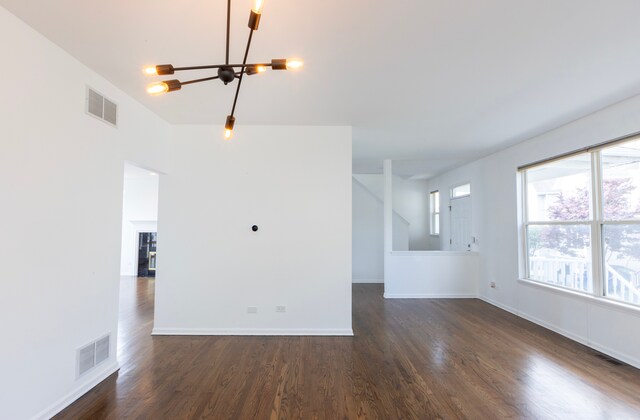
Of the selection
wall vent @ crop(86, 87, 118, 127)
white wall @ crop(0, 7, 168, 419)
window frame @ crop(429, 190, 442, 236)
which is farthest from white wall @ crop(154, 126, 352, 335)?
window frame @ crop(429, 190, 442, 236)

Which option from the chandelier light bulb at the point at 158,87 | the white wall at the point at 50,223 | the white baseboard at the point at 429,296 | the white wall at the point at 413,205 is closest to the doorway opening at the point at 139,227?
the white wall at the point at 50,223

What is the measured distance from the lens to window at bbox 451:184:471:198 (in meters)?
6.71

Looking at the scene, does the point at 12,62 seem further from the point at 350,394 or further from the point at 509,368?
the point at 509,368

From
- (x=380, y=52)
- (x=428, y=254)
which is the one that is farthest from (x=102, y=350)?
(x=428, y=254)

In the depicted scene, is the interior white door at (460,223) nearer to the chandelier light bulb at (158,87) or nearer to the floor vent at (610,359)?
the floor vent at (610,359)

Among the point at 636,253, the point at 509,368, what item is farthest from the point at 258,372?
the point at 636,253

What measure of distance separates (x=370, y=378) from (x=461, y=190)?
5.44 metres

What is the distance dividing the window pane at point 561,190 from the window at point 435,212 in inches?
150

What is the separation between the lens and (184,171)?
159 inches

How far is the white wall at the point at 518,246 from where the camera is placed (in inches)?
126

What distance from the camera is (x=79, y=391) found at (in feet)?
8.27

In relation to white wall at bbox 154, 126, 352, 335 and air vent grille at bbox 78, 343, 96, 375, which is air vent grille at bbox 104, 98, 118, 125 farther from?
air vent grille at bbox 78, 343, 96, 375

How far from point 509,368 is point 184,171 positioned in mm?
4290

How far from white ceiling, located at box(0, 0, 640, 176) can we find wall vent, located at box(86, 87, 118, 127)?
21 centimetres
